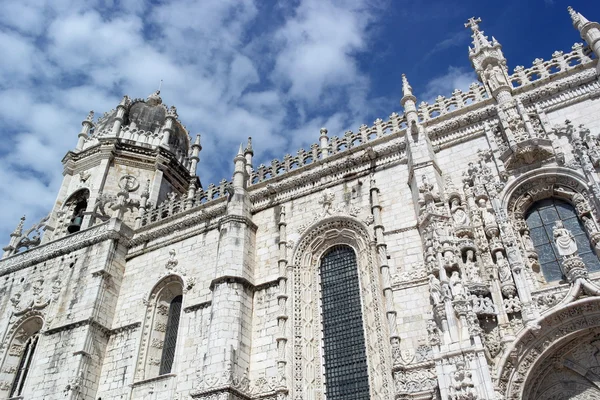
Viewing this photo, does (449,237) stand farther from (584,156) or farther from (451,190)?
(584,156)

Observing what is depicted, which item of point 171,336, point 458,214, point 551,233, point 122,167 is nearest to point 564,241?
point 551,233

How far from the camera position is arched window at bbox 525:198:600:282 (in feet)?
39.5

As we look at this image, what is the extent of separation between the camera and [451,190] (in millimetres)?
14391

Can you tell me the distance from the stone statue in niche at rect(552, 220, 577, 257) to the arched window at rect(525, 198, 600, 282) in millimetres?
625

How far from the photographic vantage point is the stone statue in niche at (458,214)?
42.9 ft

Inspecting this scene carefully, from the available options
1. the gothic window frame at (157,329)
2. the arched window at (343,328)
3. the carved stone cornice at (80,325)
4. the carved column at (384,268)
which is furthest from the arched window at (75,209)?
the carved column at (384,268)

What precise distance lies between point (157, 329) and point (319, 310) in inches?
227

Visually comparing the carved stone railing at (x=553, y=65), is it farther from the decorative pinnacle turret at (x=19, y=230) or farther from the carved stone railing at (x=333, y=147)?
the decorative pinnacle turret at (x=19, y=230)

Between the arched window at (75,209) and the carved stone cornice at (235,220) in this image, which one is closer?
the carved stone cornice at (235,220)

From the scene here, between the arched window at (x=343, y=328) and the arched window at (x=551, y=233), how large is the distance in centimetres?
474

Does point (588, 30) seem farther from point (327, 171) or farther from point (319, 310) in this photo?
point (319, 310)

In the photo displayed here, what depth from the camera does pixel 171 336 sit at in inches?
677

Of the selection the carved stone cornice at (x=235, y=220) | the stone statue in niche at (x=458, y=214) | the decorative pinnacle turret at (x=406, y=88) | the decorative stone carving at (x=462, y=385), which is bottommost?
the decorative stone carving at (x=462, y=385)

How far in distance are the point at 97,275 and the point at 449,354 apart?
12654mm
